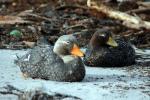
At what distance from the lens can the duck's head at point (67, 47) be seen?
7828 mm

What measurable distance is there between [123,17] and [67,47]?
4.37 m

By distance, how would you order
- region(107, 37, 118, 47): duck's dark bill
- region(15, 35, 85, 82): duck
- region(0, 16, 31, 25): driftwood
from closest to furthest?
region(15, 35, 85, 82): duck < region(107, 37, 118, 47): duck's dark bill < region(0, 16, 31, 25): driftwood

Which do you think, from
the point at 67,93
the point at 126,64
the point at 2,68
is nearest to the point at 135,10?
the point at 126,64

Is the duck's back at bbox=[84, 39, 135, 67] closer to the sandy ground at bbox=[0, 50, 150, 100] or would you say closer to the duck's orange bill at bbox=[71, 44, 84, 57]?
the sandy ground at bbox=[0, 50, 150, 100]

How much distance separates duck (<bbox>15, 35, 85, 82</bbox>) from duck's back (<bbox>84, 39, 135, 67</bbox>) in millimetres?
1370

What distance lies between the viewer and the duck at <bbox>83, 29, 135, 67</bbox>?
9234 mm

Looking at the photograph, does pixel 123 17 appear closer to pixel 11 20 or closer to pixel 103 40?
pixel 11 20

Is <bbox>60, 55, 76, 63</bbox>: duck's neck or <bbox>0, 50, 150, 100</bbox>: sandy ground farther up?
<bbox>60, 55, 76, 63</bbox>: duck's neck

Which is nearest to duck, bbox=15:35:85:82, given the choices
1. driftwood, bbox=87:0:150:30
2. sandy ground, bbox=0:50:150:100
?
sandy ground, bbox=0:50:150:100

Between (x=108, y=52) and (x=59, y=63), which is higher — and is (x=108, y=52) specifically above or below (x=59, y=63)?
below

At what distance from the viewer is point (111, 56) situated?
9297 mm

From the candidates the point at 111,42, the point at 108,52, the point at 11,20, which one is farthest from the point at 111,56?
the point at 11,20

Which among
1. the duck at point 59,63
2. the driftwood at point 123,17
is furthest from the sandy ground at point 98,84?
the driftwood at point 123,17

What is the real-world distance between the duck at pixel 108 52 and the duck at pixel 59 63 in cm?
→ 138
